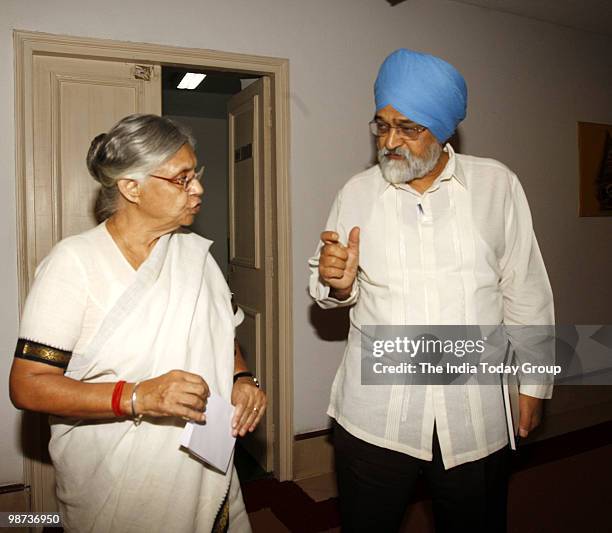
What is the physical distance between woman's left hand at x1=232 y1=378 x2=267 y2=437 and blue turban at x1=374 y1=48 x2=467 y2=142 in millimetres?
926

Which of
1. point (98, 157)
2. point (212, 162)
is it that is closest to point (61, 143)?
point (98, 157)

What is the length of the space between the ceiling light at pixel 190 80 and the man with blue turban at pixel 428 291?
3906mm

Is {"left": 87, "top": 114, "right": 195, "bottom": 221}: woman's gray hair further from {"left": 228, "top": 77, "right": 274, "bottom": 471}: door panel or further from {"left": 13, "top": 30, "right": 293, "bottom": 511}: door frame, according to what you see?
{"left": 228, "top": 77, "right": 274, "bottom": 471}: door panel

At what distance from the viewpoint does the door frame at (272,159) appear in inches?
96.7

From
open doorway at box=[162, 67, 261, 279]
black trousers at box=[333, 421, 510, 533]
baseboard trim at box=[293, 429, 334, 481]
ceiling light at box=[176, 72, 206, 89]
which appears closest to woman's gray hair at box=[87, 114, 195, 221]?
black trousers at box=[333, 421, 510, 533]

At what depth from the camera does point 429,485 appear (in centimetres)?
159

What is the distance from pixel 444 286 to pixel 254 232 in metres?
1.94

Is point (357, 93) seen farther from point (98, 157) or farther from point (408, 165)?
point (98, 157)

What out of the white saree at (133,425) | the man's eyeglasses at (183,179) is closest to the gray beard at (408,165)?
the man's eyeglasses at (183,179)

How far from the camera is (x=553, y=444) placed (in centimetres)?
378

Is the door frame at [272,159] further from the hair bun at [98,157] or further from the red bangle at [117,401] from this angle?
the red bangle at [117,401]

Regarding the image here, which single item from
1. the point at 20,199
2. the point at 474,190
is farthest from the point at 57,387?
the point at 20,199

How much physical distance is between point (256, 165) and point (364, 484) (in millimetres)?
2182

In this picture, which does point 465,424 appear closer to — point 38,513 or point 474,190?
point 474,190
